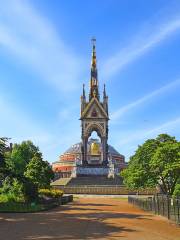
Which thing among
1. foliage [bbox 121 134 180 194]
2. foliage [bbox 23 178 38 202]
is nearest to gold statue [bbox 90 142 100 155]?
foliage [bbox 121 134 180 194]

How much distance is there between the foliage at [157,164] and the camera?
44.9m

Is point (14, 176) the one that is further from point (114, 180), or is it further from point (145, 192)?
point (114, 180)

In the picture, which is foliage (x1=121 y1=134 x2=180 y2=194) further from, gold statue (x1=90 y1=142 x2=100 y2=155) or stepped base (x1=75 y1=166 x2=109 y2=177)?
gold statue (x1=90 y1=142 x2=100 y2=155)

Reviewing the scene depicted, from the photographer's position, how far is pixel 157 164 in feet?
148

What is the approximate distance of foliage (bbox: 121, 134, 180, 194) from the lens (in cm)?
4490

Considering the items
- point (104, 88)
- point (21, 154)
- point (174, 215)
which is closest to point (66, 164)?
point (104, 88)

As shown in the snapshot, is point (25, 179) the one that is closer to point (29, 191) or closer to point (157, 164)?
point (29, 191)

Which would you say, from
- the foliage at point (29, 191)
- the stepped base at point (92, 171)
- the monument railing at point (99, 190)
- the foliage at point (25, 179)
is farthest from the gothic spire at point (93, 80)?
the foliage at point (29, 191)

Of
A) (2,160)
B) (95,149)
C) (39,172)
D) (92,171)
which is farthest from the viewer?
(95,149)

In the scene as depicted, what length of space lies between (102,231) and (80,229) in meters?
1.34

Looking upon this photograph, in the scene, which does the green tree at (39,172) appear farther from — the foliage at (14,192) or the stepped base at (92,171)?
the stepped base at (92,171)

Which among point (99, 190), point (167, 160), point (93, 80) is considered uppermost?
A: point (93, 80)

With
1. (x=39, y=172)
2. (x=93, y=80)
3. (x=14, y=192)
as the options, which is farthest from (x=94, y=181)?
(x=14, y=192)

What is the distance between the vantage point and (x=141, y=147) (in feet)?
167
